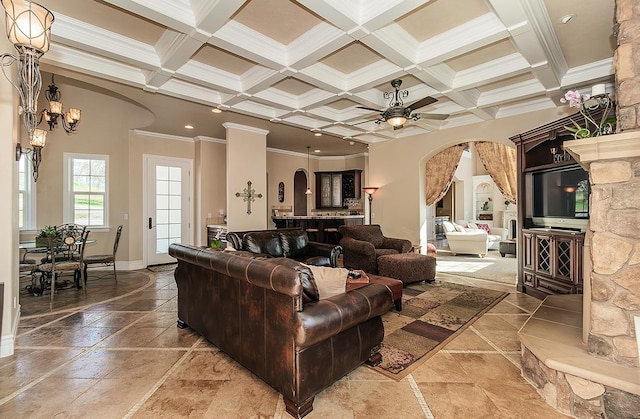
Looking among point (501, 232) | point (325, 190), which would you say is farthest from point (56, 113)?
point (501, 232)

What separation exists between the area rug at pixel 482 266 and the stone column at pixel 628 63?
3.89 m

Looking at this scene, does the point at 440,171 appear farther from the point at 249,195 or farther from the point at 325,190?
the point at 249,195

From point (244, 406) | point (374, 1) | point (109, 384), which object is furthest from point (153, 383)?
point (374, 1)

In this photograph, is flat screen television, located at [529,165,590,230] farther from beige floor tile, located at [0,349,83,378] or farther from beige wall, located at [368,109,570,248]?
beige floor tile, located at [0,349,83,378]

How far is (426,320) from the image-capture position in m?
3.58

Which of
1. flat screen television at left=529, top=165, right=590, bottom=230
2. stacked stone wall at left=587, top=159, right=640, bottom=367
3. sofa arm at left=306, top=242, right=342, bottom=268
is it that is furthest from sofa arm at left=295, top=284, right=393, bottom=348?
flat screen television at left=529, top=165, right=590, bottom=230

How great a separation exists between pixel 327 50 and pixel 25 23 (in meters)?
2.45

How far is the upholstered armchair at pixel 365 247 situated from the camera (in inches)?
207

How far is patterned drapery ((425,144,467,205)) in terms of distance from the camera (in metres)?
7.58

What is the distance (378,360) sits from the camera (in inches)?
101

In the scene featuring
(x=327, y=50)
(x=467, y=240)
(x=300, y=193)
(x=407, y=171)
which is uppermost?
(x=327, y=50)

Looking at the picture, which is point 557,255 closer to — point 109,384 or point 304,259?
point 304,259

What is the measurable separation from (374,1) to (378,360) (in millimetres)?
3056

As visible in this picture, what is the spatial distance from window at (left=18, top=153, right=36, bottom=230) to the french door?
1.85 m
